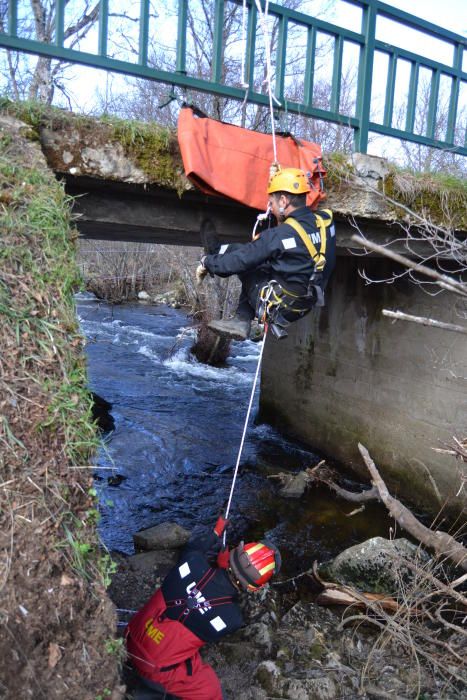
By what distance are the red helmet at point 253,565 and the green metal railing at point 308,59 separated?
3599 mm

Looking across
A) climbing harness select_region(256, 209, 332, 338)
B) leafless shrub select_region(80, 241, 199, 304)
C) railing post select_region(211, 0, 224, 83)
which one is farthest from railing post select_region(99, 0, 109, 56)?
leafless shrub select_region(80, 241, 199, 304)

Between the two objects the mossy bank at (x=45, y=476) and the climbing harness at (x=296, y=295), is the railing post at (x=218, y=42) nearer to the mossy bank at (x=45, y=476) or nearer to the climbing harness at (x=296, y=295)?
the climbing harness at (x=296, y=295)

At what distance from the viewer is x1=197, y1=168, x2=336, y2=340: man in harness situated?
4266 millimetres

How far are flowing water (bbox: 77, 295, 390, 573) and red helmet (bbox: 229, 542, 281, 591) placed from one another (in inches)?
65.0

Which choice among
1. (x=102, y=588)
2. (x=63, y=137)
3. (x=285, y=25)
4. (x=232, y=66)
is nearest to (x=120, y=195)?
(x=63, y=137)

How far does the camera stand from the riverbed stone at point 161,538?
17.5 ft

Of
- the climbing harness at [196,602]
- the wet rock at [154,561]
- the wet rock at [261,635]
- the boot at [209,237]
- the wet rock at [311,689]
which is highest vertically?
the boot at [209,237]

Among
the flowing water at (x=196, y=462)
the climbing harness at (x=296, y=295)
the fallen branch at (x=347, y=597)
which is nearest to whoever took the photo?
the climbing harness at (x=296, y=295)

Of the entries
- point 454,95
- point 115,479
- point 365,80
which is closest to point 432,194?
point 365,80

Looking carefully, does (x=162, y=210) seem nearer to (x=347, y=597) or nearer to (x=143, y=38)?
(x=143, y=38)

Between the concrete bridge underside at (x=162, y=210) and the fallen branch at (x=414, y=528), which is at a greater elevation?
the concrete bridge underside at (x=162, y=210)

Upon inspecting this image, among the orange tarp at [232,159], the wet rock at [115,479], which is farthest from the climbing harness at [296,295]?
the wet rock at [115,479]

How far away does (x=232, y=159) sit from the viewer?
14.5 feet

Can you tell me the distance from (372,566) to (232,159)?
12.0ft
